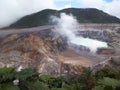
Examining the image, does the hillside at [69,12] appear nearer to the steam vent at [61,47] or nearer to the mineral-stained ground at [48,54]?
the steam vent at [61,47]

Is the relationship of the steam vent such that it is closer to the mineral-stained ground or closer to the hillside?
the mineral-stained ground

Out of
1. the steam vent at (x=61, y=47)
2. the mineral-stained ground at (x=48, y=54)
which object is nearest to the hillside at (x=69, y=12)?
the steam vent at (x=61, y=47)

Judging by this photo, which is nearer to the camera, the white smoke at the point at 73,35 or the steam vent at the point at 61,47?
the steam vent at the point at 61,47

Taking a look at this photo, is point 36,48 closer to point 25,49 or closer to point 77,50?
point 25,49

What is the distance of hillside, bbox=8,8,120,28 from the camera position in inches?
3082

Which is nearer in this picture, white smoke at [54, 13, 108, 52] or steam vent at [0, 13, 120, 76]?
steam vent at [0, 13, 120, 76]

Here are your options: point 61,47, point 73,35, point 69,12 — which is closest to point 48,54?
point 61,47

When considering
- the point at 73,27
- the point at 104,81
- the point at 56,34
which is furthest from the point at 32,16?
the point at 104,81

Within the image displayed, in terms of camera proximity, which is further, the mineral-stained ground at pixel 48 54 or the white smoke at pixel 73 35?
the white smoke at pixel 73 35

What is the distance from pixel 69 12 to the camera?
89500 millimetres

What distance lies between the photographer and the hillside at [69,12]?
7828cm

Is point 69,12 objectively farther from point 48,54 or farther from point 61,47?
point 48,54

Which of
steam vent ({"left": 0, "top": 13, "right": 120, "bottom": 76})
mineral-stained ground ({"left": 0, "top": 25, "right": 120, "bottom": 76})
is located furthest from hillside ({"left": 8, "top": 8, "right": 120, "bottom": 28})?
mineral-stained ground ({"left": 0, "top": 25, "right": 120, "bottom": 76})

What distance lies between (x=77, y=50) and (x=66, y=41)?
2.77 meters
